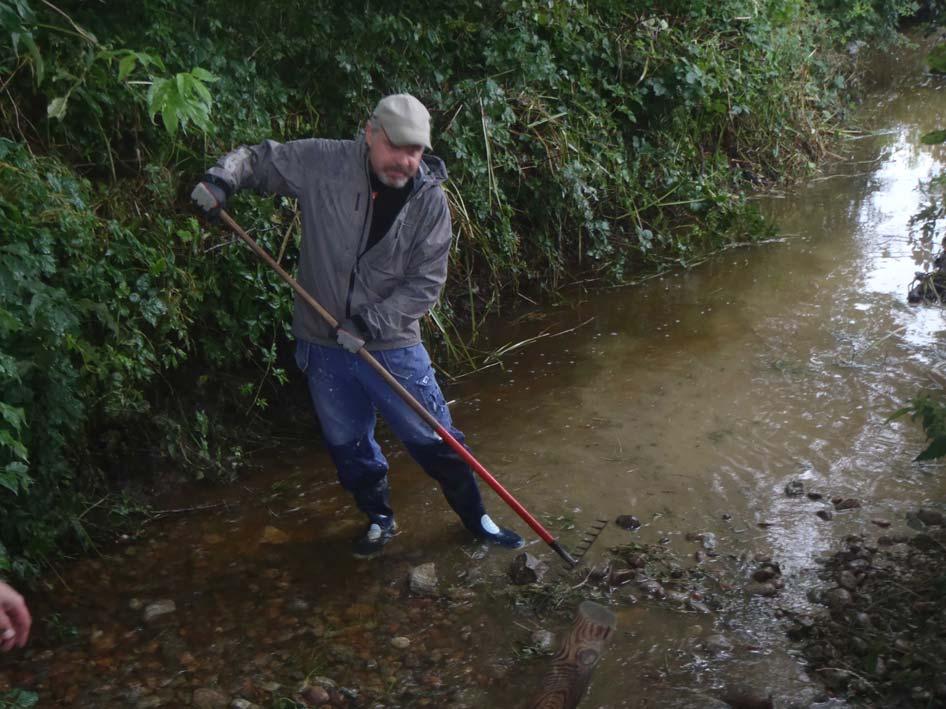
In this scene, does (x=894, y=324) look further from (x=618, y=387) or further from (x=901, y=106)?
(x=901, y=106)

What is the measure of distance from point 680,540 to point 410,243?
1.82m

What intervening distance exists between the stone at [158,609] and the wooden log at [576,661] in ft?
5.97

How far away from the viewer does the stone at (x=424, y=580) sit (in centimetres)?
412

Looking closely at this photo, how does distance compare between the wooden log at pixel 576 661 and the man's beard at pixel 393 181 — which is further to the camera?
the man's beard at pixel 393 181

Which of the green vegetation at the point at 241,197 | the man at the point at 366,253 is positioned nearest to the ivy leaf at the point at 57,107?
the green vegetation at the point at 241,197

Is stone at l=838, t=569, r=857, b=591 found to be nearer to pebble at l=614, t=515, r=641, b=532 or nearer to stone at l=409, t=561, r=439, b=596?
pebble at l=614, t=515, r=641, b=532

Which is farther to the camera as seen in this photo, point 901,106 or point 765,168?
point 901,106

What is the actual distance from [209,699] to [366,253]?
1.84m

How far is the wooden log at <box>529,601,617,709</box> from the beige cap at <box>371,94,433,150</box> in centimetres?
187

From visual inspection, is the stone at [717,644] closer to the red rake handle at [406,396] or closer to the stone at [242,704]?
the red rake handle at [406,396]

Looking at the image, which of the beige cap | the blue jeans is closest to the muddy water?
the blue jeans

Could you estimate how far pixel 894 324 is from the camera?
21.1 feet

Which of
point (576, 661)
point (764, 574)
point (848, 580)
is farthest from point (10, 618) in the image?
point (848, 580)

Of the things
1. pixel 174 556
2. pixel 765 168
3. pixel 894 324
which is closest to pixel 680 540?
pixel 174 556
